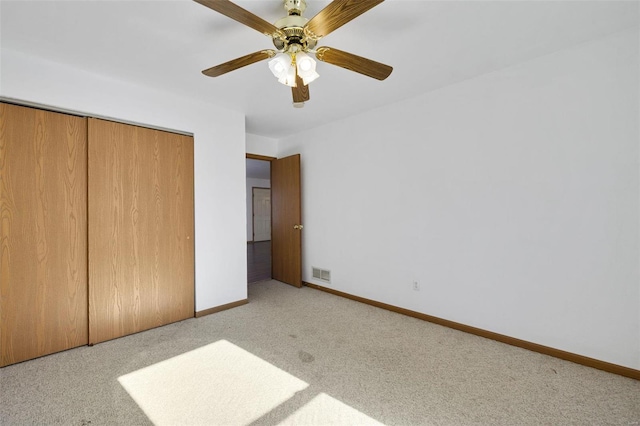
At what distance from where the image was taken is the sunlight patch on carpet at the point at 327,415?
1.58 metres

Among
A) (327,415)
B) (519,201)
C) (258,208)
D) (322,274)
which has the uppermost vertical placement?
(258,208)

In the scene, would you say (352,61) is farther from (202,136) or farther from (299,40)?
(202,136)

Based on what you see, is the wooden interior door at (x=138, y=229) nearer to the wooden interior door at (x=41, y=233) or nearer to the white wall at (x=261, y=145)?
the wooden interior door at (x=41, y=233)

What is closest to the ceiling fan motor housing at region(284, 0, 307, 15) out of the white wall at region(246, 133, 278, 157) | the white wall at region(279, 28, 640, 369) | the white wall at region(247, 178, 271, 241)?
the white wall at region(279, 28, 640, 369)

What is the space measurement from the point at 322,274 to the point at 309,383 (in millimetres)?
2278

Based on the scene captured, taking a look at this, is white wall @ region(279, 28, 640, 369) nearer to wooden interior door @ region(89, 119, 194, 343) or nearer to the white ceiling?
the white ceiling

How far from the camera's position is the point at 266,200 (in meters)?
10.4

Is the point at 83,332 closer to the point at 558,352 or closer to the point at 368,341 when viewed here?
the point at 368,341

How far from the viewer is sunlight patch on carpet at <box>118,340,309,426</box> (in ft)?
5.43

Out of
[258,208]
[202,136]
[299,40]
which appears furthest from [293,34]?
[258,208]

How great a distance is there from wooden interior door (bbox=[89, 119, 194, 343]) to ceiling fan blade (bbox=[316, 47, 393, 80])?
2067 millimetres

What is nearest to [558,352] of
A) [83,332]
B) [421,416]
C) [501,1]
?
[421,416]

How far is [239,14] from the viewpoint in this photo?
139 cm

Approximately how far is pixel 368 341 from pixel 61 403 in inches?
88.6
